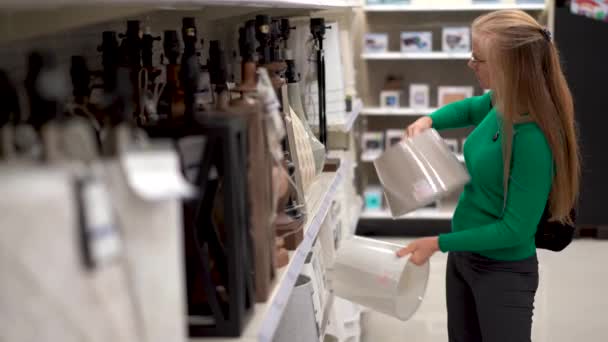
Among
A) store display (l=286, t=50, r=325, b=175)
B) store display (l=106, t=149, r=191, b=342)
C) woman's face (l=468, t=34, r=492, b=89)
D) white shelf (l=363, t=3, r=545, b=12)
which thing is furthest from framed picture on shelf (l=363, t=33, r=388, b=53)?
store display (l=106, t=149, r=191, b=342)

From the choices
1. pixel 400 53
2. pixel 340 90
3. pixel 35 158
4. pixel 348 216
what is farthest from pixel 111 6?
pixel 400 53

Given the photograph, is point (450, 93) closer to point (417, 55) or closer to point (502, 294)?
point (417, 55)

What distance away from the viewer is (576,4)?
5.03 m

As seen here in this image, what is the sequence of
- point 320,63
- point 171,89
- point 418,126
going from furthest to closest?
point 320,63 → point 418,126 → point 171,89

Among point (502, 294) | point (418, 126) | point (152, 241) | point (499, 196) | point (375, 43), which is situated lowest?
point (502, 294)

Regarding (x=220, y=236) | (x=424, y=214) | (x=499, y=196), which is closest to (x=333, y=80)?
(x=499, y=196)

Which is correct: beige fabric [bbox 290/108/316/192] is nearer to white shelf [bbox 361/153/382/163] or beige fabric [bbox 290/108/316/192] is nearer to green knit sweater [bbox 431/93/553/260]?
green knit sweater [bbox 431/93/553/260]

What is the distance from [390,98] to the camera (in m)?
5.38

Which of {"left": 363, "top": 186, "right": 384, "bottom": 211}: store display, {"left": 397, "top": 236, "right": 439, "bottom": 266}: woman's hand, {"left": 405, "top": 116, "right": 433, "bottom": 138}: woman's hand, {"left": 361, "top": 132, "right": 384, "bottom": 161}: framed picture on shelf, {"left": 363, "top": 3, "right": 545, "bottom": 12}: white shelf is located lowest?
{"left": 363, "top": 186, "right": 384, "bottom": 211}: store display

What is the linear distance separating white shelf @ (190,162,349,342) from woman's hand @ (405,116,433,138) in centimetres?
31

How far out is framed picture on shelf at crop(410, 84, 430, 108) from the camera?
17.6 feet

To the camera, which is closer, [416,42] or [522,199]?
[522,199]

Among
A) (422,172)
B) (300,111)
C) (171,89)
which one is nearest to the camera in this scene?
(171,89)

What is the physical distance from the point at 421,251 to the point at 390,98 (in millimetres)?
3477
